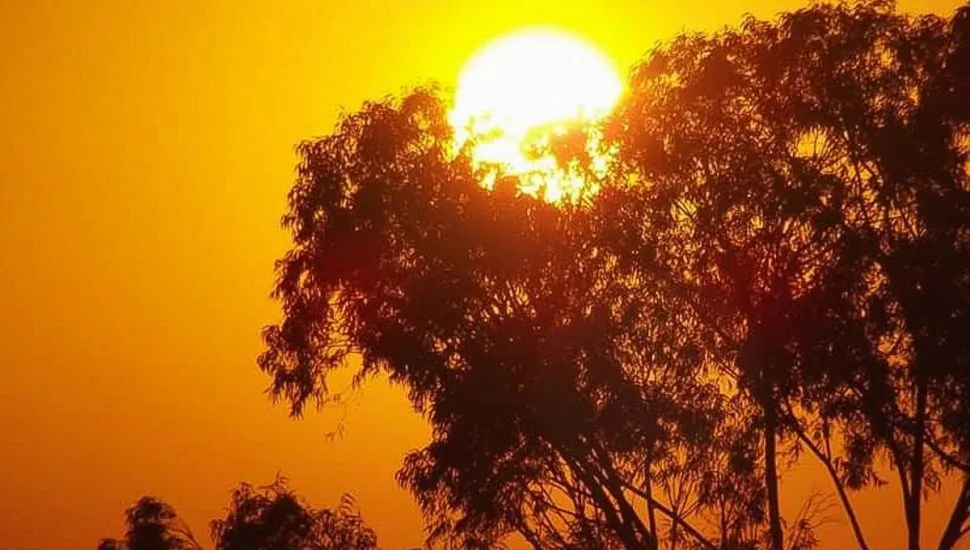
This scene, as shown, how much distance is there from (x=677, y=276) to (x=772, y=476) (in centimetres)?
440

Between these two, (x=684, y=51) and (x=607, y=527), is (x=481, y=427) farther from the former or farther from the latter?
(x=684, y=51)

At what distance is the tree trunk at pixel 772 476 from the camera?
2972 cm

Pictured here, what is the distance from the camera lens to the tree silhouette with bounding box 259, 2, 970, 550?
2825cm

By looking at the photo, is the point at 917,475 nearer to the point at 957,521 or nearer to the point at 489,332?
the point at 957,521

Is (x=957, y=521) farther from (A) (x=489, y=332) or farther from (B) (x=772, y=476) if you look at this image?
(A) (x=489, y=332)

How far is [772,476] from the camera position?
99.1 ft

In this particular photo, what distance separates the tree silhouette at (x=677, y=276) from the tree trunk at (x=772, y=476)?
0.18 ft

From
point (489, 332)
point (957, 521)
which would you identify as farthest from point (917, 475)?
point (489, 332)

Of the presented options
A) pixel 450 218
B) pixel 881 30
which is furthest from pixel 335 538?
pixel 881 30

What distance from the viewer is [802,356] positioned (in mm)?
28781

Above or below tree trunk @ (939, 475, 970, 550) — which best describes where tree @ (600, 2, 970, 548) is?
above

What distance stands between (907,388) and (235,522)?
47.2ft

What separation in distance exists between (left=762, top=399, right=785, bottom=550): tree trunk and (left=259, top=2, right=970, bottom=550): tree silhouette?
0.18 ft

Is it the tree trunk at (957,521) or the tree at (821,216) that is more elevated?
the tree at (821,216)
